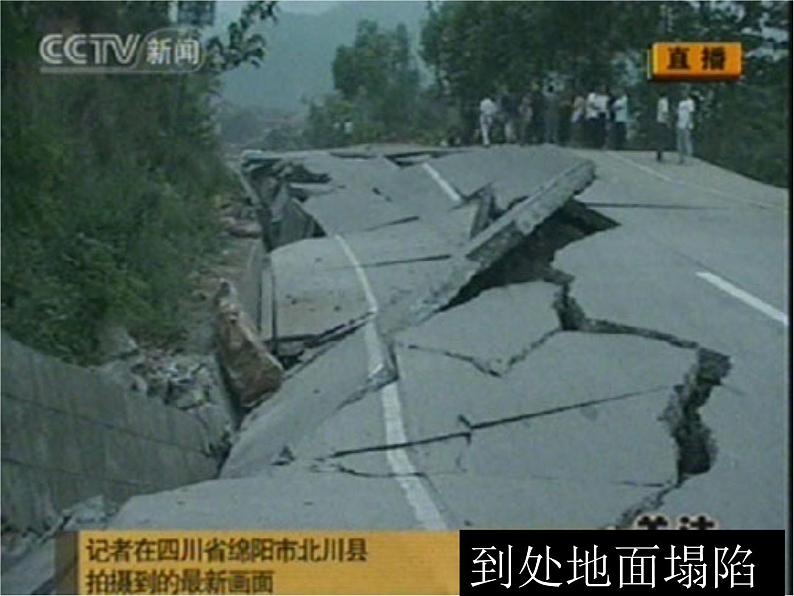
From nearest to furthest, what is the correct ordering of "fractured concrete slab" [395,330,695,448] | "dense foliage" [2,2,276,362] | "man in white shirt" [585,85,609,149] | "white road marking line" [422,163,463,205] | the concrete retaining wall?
1. "dense foliage" [2,2,276,362]
2. the concrete retaining wall
3. "fractured concrete slab" [395,330,695,448]
4. "man in white shirt" [585,85,609,149]
5. "white road marking line" [422,163,463,205]

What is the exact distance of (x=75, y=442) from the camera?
562cm

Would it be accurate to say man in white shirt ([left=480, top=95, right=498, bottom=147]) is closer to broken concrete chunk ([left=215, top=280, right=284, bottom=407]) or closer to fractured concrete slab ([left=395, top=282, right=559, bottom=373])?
fractured concrete slab ([left=395, top=282, right=559, bottom=373])

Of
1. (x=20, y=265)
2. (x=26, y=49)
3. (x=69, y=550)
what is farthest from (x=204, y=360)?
(x=69, y=550)

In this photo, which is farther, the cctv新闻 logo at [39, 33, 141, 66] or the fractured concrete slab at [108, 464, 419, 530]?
the cctv新闻 logo at [39, 33, 141, 66]

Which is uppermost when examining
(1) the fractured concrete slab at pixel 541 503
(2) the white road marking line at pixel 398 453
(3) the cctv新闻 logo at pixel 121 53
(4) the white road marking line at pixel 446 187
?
(3) the cctv新闻 logo at pixel 121 53

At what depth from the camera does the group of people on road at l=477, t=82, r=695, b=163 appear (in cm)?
637

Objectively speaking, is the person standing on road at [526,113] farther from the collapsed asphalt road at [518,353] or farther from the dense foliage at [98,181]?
the dense foliage at [98,181]

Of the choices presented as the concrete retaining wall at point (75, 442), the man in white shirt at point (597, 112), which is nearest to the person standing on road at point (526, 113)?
the man in white shirt at point (597, 112)

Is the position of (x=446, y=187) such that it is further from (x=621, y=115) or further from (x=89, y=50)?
(x=89, y=50)

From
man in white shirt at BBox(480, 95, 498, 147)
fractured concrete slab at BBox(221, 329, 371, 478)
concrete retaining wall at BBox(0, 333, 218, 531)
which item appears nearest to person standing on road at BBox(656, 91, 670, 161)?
man in white shirt at BBox(480, 95, 498, 147)
